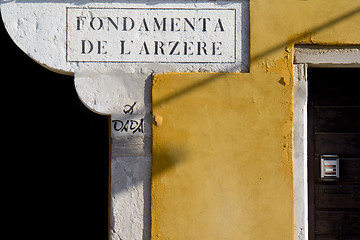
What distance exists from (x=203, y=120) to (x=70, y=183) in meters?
1.93

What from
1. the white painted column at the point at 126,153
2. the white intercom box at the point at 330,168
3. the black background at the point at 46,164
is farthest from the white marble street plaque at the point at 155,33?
the black background at the point at 46,164

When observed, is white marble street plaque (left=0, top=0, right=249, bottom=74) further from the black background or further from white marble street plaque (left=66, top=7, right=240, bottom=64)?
the black background

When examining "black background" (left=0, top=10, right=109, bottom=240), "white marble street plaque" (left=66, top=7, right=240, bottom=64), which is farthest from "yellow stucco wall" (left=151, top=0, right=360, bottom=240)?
"black background" (left=0, top=10, right=109, bottom=240)

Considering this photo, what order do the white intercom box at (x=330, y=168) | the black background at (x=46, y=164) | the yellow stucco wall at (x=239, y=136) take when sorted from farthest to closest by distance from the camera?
the black background at (x=46, y=164) → the white intercom box at (x=330, y=168) → the yellow stucco wall at (x=239, y=136)

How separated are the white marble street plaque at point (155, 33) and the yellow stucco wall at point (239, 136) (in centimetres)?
17

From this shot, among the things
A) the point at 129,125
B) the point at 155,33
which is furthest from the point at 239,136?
the point at 155,33

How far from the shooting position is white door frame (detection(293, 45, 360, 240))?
389cm

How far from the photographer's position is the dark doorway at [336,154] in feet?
14.5

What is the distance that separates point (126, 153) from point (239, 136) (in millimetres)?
873

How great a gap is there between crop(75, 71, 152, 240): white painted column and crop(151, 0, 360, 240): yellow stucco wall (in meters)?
0.09

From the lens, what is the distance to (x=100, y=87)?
390 cm

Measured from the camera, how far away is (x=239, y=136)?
12.7 feet

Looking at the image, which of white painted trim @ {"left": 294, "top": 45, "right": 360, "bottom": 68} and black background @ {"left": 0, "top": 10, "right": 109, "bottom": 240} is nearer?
white painted trim @ {"left": 294, "top": 45, "right": 360, "bottom": 68}

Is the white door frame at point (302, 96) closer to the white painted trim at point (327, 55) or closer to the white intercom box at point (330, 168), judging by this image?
the white painted trim at point (327, 55)
